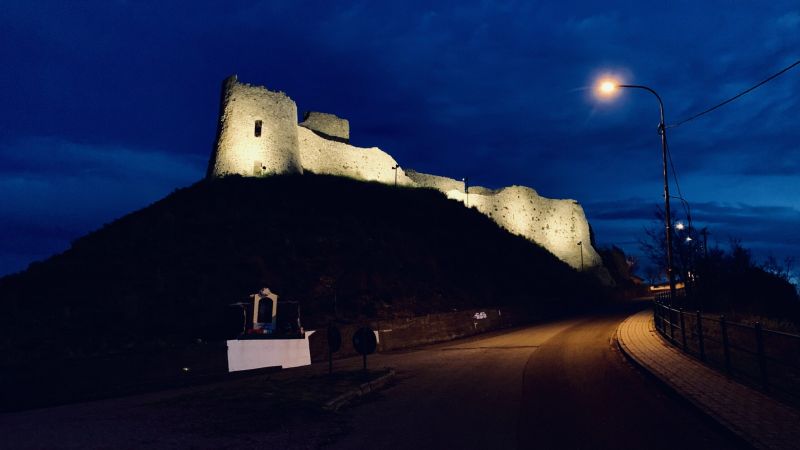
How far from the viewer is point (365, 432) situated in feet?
23.5

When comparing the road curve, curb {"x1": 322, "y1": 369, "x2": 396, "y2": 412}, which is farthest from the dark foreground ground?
curb {"x1": 322, "y1": 369, "x2": 396, "y2": 412}

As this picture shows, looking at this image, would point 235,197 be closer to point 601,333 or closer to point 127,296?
point 127,296

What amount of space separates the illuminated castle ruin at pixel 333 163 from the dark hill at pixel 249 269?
314 centimetres

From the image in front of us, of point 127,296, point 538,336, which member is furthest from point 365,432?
point 127,296

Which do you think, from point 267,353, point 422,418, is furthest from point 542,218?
point 422,418

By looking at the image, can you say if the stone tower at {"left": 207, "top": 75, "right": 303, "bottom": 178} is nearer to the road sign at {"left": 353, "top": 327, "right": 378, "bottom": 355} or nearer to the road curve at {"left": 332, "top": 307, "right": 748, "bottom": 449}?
the road curve at {"left": 332, "top": 307, "right": 748, "bottom": 449}

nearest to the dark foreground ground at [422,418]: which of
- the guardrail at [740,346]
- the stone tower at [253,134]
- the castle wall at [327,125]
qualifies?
the guardrail at [740,346]

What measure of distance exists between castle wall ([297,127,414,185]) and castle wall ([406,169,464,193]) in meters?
1.28

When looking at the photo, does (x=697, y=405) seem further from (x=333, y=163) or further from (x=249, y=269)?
(x=333, y=163)

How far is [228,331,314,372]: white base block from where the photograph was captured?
43.5ft

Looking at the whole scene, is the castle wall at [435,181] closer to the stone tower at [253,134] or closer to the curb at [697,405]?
the stone tower at [253,134]

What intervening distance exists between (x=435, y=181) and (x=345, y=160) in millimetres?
14744

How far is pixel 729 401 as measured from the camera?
8.00 meters

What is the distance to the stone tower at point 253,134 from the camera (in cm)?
4678
